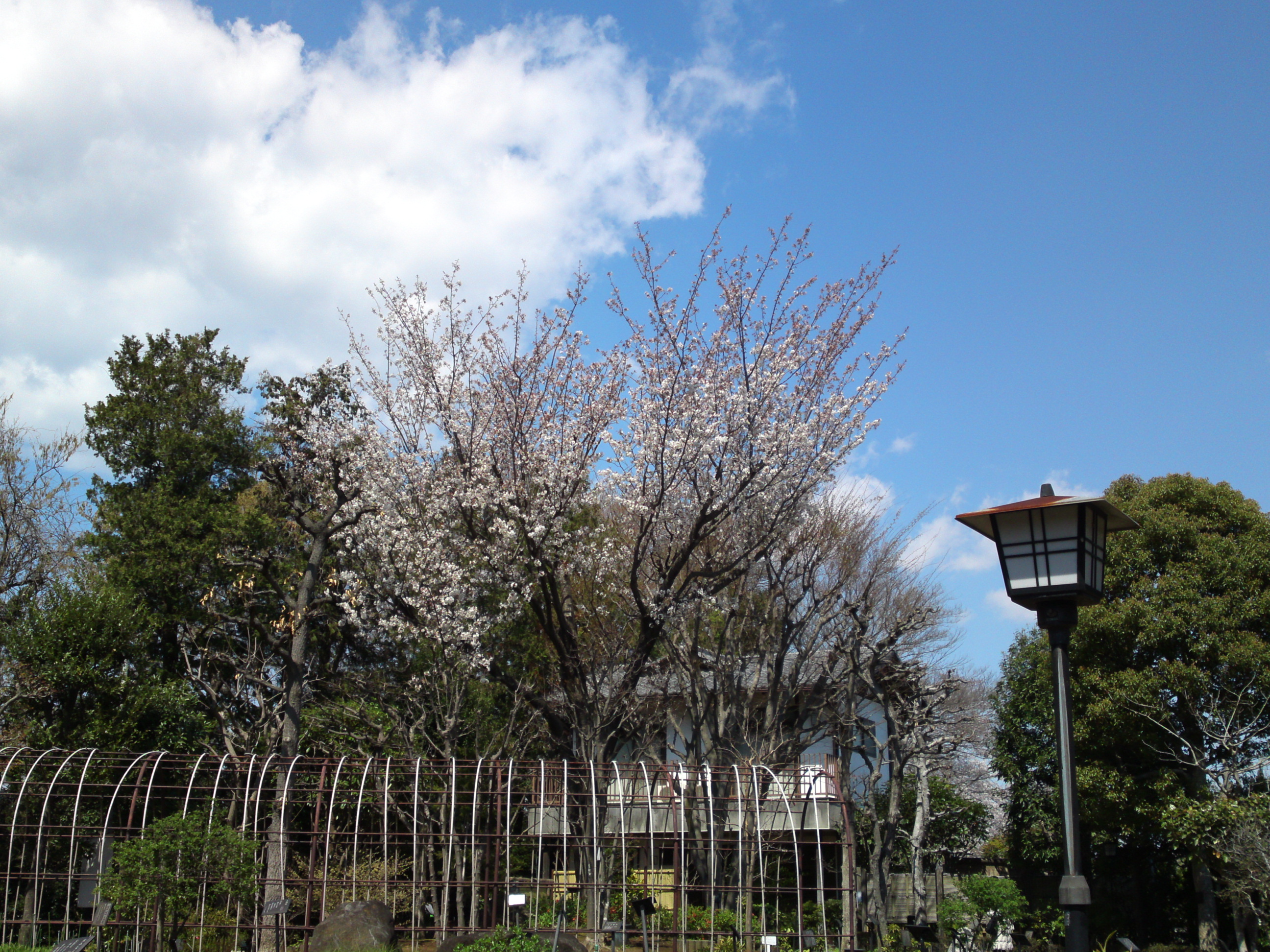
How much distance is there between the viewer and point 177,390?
2030 centimetres

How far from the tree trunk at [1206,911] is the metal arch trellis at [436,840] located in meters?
6.05

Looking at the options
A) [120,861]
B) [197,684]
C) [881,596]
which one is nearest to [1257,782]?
[881,596]

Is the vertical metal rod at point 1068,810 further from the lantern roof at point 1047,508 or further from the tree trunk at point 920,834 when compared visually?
the tree trunk at point 920,834

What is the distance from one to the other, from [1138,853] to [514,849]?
12583mm

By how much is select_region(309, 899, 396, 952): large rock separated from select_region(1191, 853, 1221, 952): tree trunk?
13.2 metres

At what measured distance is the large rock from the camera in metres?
9.40

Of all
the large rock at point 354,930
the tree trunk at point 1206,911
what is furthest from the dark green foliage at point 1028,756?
the large rock at point 354,930

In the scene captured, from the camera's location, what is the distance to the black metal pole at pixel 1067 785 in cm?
404

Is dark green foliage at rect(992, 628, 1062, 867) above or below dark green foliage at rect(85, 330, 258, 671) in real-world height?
below

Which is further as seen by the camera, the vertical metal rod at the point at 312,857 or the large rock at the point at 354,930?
the vertical metal rod at the point at 312,857

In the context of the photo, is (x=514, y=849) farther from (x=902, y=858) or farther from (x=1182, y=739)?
(x=1182, y=739)

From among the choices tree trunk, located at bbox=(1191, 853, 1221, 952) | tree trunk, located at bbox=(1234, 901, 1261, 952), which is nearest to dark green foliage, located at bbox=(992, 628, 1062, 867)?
tree trunk, located at bbox=(1191, 853, 1221, 952)

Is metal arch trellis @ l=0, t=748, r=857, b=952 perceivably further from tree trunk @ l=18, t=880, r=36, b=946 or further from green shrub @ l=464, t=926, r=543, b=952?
green shrub @ l=464, t=926, r=543, b=952

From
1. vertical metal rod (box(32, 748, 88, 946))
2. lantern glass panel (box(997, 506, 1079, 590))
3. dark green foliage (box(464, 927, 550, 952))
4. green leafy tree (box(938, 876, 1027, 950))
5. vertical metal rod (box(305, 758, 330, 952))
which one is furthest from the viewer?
green leafy tree (box(938, 876, 1027, 950))
